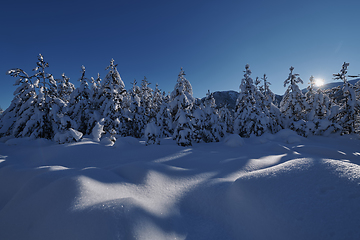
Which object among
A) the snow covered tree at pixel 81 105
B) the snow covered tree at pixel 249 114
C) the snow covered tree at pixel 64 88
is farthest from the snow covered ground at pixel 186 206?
the snow covered tree at pixel 64 88

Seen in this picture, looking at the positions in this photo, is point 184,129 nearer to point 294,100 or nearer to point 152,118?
point 152,118

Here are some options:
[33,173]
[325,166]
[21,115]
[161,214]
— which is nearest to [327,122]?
[325,166]

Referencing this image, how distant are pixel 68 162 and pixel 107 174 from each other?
3.06 meters

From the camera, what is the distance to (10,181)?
3.03 m

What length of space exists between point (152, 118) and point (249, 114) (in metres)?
9.16

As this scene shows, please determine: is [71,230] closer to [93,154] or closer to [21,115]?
[93,154]

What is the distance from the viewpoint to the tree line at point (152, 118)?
995 cm

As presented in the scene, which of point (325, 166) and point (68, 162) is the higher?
point (325, 166)

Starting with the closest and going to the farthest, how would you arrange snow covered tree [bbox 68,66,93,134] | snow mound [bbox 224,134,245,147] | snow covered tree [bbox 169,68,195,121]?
snow mound [bbox 224,134,245,147] → snow covered tree [bbox 169,68,195,121] → snow covered tree [bbox 68,66,93,134]

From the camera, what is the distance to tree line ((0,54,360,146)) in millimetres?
9949

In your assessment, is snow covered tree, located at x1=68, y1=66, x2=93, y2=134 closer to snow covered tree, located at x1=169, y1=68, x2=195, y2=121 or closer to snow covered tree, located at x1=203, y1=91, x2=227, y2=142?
snow covered tree, located at x1=169, y1=68, x2=195, y2=121

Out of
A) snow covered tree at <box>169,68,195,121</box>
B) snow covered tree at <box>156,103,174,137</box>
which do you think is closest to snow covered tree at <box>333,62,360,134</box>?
snow covered tree at <box>169,68,195,121</box>

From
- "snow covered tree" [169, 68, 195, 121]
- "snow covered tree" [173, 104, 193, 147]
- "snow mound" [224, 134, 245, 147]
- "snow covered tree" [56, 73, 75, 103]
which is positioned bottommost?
"snow mound" [224, 134, 245, 147]

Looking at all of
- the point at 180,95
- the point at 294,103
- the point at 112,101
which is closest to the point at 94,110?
the point at 112,101
